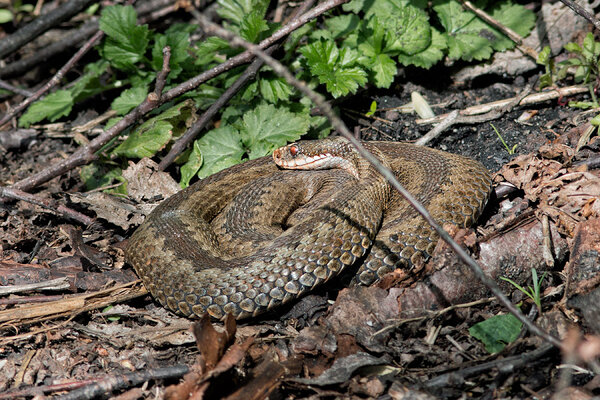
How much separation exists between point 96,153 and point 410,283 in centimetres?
389

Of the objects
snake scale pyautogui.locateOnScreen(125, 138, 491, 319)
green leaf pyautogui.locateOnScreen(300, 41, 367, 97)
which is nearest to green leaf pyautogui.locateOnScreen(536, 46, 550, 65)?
snake scale pyautogui.locateOnScreen(125, 138, 491, 319)

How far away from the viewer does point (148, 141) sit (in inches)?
240

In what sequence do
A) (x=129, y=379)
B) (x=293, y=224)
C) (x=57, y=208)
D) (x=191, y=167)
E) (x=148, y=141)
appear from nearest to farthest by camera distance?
(x=129, y=379) → (x=293, y=224) → (x=57, y=208) → (x=148, y=141) → (x=191, y=167)

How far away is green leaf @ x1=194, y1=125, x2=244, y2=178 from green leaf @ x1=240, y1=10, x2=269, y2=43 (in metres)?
1.02

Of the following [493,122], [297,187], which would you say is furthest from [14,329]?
[493,122]

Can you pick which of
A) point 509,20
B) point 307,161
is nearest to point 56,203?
point 307,161

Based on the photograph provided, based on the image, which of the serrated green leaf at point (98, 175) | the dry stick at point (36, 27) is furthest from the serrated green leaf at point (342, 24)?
the dry stick at point (36, 27)

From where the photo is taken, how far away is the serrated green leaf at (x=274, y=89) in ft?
20.3

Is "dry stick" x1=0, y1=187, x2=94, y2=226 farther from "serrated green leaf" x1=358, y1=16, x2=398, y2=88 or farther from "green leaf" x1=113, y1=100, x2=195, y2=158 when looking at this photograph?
"serrated green leaf" x1=358, y1=16, x2=398, y2=88

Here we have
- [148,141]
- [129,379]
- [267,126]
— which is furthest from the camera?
[267,126]

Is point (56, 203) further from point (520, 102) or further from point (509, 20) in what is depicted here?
point (509, 20)

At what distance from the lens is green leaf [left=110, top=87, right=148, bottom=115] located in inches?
255

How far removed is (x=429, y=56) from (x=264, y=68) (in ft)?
6.38

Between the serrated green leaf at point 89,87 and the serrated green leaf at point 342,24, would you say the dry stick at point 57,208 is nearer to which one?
the serrated green leaf at point 89,87
